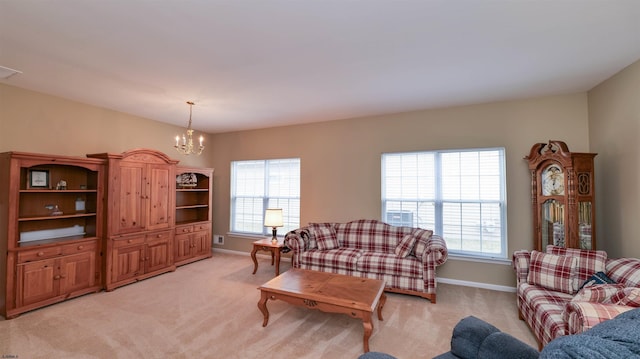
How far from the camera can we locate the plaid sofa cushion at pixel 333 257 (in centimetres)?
376

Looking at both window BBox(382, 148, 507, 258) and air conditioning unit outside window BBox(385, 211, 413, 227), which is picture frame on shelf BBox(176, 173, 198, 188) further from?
air conditioning unit outside window BBox(385, 211, 413, 227)

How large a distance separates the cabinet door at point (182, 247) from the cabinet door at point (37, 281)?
5.44 ft

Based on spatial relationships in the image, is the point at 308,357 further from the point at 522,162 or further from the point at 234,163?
the point at 234,163

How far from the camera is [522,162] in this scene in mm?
3713

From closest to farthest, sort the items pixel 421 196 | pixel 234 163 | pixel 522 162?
pixel 522 162 → pixel 421 196 → pixel 234 163

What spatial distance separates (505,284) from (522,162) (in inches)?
68.8

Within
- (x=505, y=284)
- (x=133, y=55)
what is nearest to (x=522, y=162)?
(x=505, y=284)

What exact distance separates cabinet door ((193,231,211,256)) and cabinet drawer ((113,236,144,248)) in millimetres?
1071

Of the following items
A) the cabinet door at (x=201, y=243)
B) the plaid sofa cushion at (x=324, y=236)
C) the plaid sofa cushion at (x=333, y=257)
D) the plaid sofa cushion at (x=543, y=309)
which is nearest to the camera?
the plaid sofa cushion at (x=543, y=309)

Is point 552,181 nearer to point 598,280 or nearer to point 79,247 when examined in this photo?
point 598,280

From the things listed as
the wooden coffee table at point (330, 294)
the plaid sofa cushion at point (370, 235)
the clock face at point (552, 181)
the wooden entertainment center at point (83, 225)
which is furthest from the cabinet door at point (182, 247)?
the clock face at point (552, 181)

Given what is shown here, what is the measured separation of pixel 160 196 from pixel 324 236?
2868 mm

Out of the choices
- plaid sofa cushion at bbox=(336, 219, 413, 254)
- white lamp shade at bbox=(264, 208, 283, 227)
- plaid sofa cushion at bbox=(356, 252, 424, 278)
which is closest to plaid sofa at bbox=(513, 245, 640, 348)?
plaid sofa cushion at bbox=(356, 252, 424, 278)

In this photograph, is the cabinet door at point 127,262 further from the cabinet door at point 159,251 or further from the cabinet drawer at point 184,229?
the cabinet drawer at point 184,229
